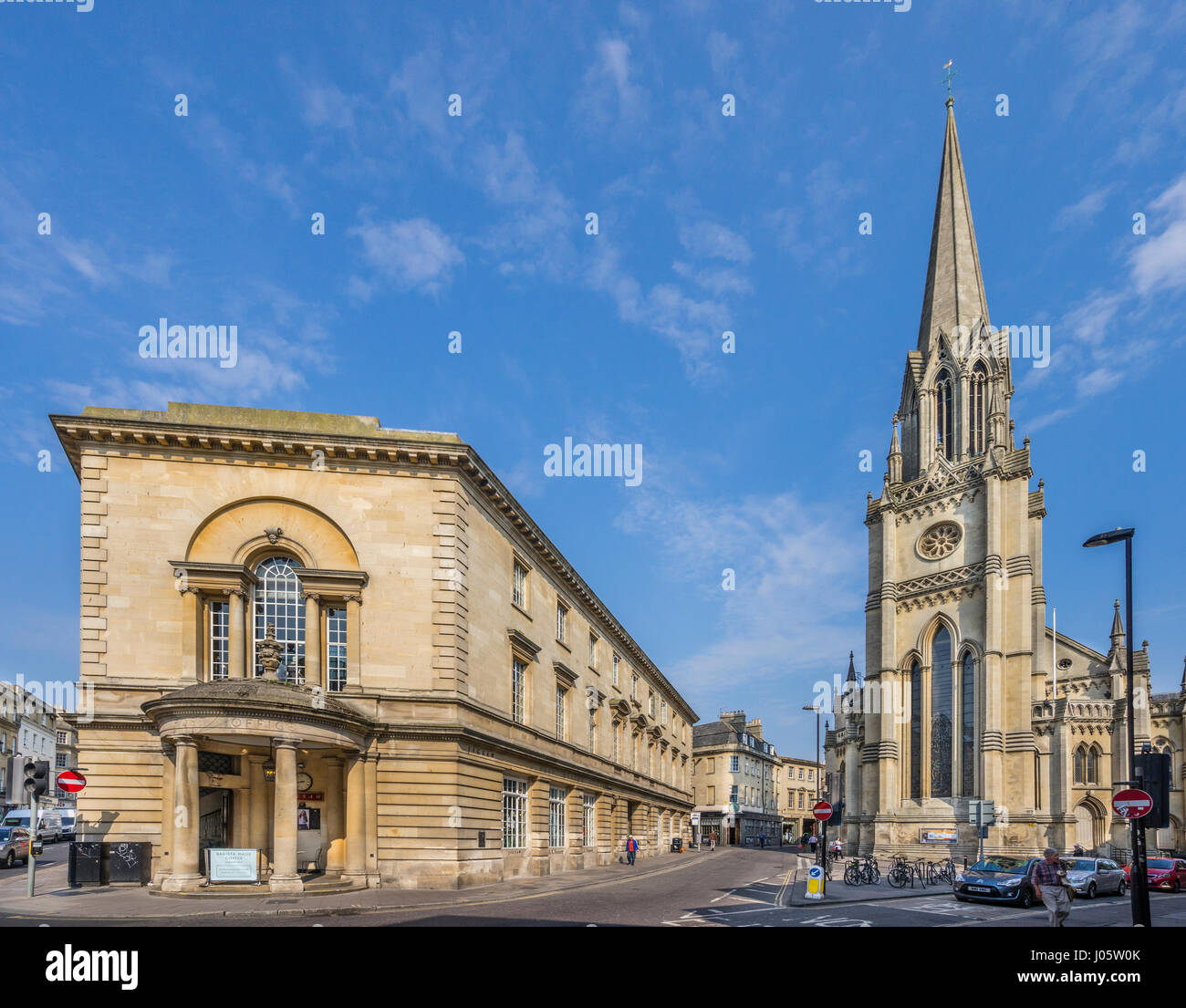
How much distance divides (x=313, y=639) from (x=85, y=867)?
7586 mm

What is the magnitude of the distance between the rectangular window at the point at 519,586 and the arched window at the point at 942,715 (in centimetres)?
3297

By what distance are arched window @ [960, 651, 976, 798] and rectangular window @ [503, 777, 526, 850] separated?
31.8 metres

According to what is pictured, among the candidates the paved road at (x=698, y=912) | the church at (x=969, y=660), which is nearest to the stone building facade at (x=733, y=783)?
the church at (x=969, y=660)

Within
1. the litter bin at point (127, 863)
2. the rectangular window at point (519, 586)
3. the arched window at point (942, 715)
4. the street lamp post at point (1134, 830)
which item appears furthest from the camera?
the arched window at point (942, 715)

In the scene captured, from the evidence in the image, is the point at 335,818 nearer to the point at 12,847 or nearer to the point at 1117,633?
the point at 12,847

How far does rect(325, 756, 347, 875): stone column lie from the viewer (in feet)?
77.9

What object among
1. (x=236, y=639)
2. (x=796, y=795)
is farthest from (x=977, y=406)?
(x=796, y=795)

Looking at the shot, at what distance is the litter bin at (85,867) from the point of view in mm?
21500

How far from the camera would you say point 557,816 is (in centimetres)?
3575

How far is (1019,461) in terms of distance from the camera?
52.5 m

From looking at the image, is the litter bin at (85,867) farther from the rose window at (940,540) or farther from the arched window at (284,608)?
the rose window at (940,540)
